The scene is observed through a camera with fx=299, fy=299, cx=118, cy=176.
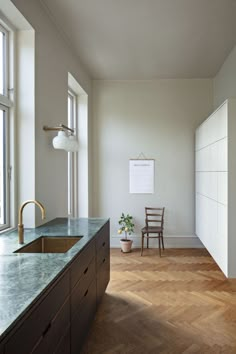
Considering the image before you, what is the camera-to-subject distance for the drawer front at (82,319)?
72.2 inches

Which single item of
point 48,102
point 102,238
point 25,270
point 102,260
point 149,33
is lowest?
point 102,260

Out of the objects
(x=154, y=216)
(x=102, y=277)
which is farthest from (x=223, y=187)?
(x=154, y=216)

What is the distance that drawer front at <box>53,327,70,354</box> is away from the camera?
5.03 ft

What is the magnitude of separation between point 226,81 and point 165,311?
3335 mm

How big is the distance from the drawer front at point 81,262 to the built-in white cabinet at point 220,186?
1.57 metres

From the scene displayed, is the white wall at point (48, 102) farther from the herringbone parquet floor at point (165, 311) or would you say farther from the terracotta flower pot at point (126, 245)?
the terracotta flower pot at point (126, 245)

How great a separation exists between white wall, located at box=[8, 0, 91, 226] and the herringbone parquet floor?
1137 millimetres

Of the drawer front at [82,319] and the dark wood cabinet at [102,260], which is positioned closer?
the drawer front at [82,319]

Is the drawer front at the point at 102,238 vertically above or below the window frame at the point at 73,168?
below

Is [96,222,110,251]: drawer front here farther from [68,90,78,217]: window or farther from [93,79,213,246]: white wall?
[93,79,213,246]: white wall

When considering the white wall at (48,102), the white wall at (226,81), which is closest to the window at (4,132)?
the white wall at (48,102)

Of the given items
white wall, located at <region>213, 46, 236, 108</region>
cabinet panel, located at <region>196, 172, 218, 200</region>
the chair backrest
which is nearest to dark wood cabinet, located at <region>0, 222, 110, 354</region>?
cabinet panel, located at <region>196, 172, 218, 200</region>

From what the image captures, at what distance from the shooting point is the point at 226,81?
4.44 meters

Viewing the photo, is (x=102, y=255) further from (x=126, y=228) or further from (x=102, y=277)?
(x=126, y=228)
